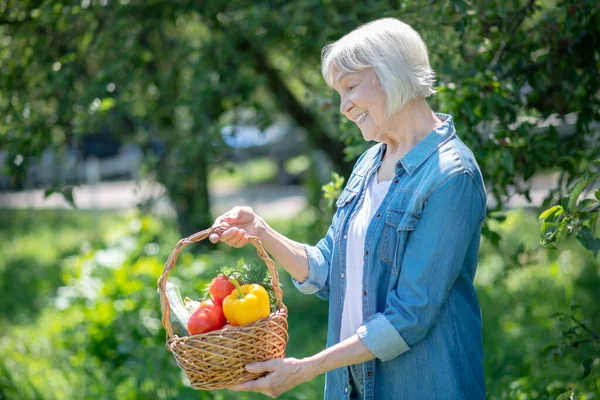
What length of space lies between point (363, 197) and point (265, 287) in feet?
1.27

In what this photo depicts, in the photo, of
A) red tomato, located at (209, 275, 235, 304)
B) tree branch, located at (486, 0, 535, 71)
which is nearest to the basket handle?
red tomato, located at (209, 275, 235, 304)

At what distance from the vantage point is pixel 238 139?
5.03 meters

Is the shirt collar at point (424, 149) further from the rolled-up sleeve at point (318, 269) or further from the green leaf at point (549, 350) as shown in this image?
the green leaf at point (549, 350)

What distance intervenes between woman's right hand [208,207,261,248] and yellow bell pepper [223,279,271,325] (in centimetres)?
15

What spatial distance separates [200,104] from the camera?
435cm

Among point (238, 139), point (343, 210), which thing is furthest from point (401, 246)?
point (238, 139)

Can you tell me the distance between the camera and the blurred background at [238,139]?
2865mm

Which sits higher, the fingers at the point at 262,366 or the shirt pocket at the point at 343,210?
the shirt pocket at the point at 343,210

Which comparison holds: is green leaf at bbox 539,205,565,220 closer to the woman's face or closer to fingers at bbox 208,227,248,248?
the woman's face

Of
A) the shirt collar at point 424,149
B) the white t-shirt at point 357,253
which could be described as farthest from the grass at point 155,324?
the shirt collar at point 424,149

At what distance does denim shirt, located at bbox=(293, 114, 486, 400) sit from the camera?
1711 millimetres

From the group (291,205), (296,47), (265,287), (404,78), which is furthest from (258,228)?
(291,205)

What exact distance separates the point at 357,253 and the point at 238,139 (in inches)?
128

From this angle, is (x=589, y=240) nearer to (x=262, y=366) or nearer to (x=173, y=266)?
(x=262, y=366)
